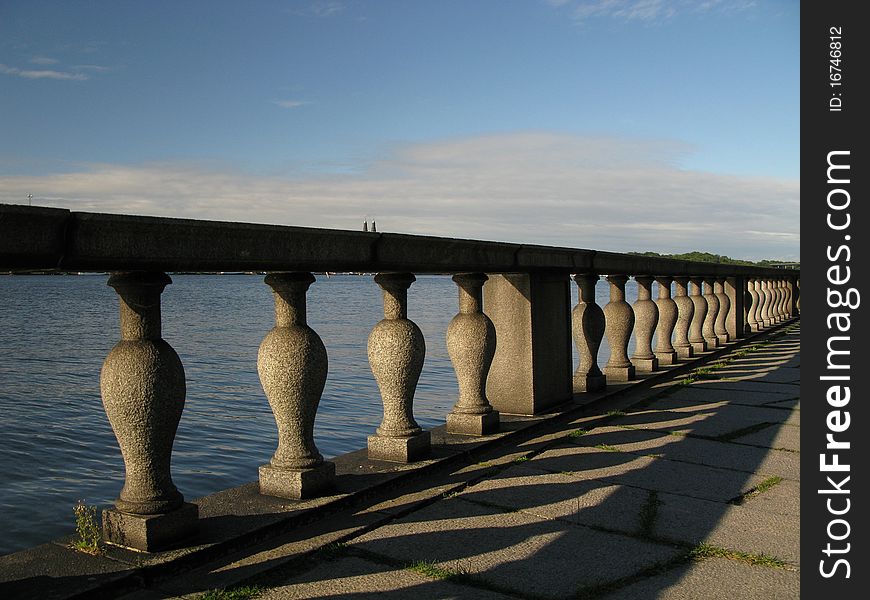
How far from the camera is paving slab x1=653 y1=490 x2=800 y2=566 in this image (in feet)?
Answer: 10.9

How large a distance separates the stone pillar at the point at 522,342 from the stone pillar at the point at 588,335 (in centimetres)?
104

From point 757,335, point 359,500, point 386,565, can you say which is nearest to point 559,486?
point 359,500

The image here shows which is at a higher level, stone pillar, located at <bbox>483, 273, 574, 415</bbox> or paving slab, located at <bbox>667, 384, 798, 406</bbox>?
stone pillar, located at <bbox>483, 273, 574, 415</bbox>

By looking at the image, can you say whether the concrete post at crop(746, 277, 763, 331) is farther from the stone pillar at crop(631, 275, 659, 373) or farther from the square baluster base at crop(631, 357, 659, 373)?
the square baluster base at crop(631, 357, 659, 373)

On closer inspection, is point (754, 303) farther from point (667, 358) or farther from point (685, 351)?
point (667, 358)

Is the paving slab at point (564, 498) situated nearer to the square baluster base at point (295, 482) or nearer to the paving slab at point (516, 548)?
the paving slab at point (516, 548)

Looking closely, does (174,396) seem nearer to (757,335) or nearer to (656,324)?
(656,324)

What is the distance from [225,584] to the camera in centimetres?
292

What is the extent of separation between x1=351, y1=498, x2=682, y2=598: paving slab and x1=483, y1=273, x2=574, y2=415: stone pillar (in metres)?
2.36

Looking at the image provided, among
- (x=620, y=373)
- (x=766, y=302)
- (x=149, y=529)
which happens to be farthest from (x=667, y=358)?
(x=766, y=302)

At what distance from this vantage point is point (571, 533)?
349cm

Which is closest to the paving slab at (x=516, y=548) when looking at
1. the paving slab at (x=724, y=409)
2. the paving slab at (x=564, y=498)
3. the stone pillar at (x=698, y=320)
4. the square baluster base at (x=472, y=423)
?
the paving slab at (x=564, y=498)

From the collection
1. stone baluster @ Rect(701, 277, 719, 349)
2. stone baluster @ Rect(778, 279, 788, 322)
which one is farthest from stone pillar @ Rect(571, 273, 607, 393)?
stone baluster @ Rect(778, 279, 788, 322)

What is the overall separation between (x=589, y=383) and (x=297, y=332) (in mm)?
4168
